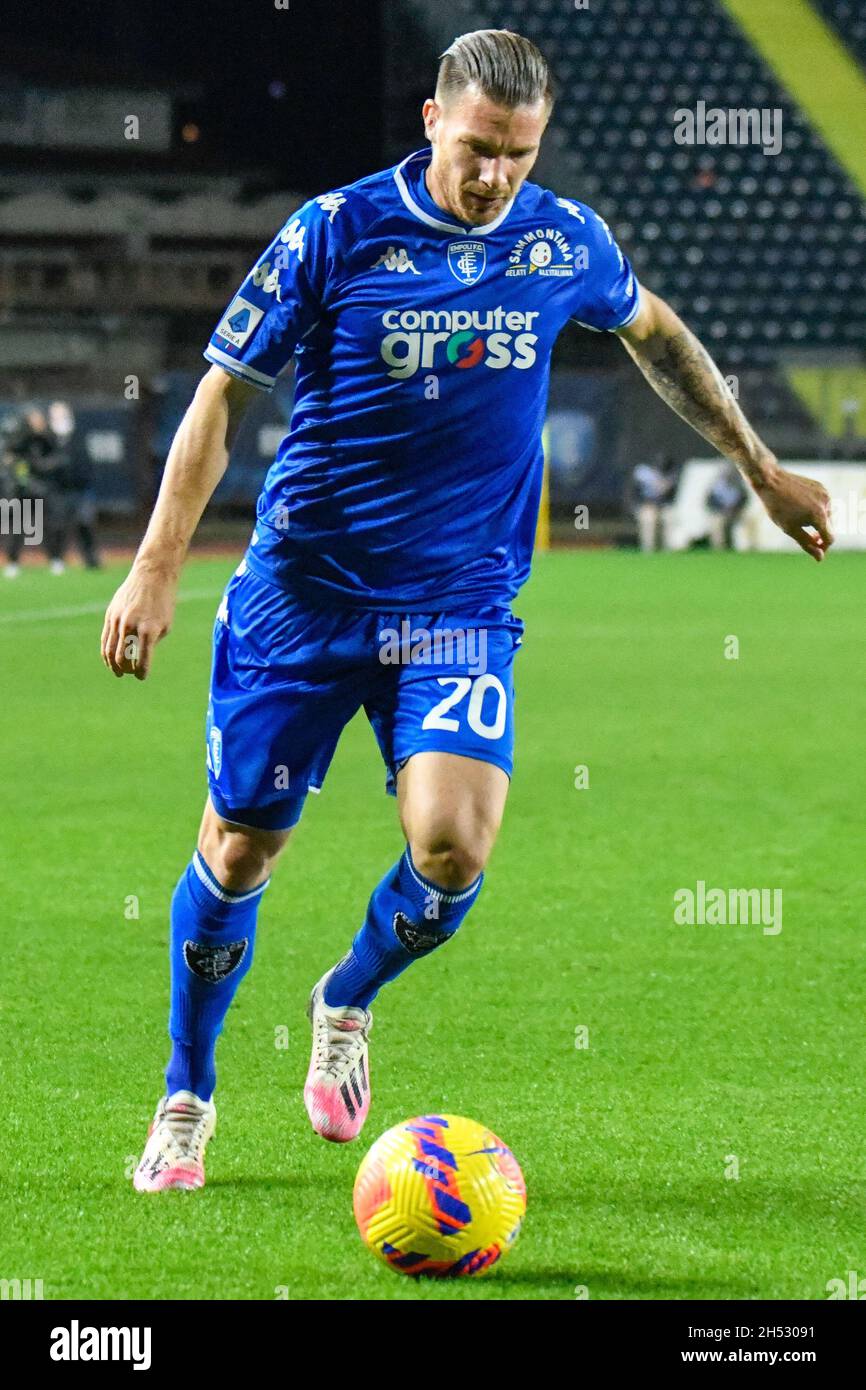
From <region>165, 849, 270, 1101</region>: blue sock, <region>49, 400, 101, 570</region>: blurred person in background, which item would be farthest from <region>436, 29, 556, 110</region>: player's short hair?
<region>49, 400, 101, 570</region>: blurred person in background

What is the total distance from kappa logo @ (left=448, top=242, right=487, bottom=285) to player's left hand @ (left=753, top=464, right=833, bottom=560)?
784 mm

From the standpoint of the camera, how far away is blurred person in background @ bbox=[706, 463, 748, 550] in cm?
2891

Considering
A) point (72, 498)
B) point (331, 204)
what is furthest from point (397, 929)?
point (72, 498)

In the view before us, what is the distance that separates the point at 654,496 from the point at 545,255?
25557 millimetres

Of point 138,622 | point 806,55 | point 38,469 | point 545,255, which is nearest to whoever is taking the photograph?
point 138,622

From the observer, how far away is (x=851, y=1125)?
441 centimetres

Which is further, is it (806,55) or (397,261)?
(806,55)

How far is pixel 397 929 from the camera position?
13.9ft

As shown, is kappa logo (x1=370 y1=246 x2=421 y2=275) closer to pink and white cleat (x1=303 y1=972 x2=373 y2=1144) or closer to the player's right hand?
the player's right hand

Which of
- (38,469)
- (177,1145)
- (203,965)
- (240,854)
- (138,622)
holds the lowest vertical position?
(177,1145)

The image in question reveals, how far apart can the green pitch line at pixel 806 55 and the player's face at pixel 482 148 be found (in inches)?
1219

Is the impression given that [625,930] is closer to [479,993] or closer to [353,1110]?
[479,993]

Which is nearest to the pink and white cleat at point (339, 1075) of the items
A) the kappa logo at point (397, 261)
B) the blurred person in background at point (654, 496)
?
the kappa logo at point (397, 261)

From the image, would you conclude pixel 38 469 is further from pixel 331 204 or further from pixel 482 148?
pixel 482 148
